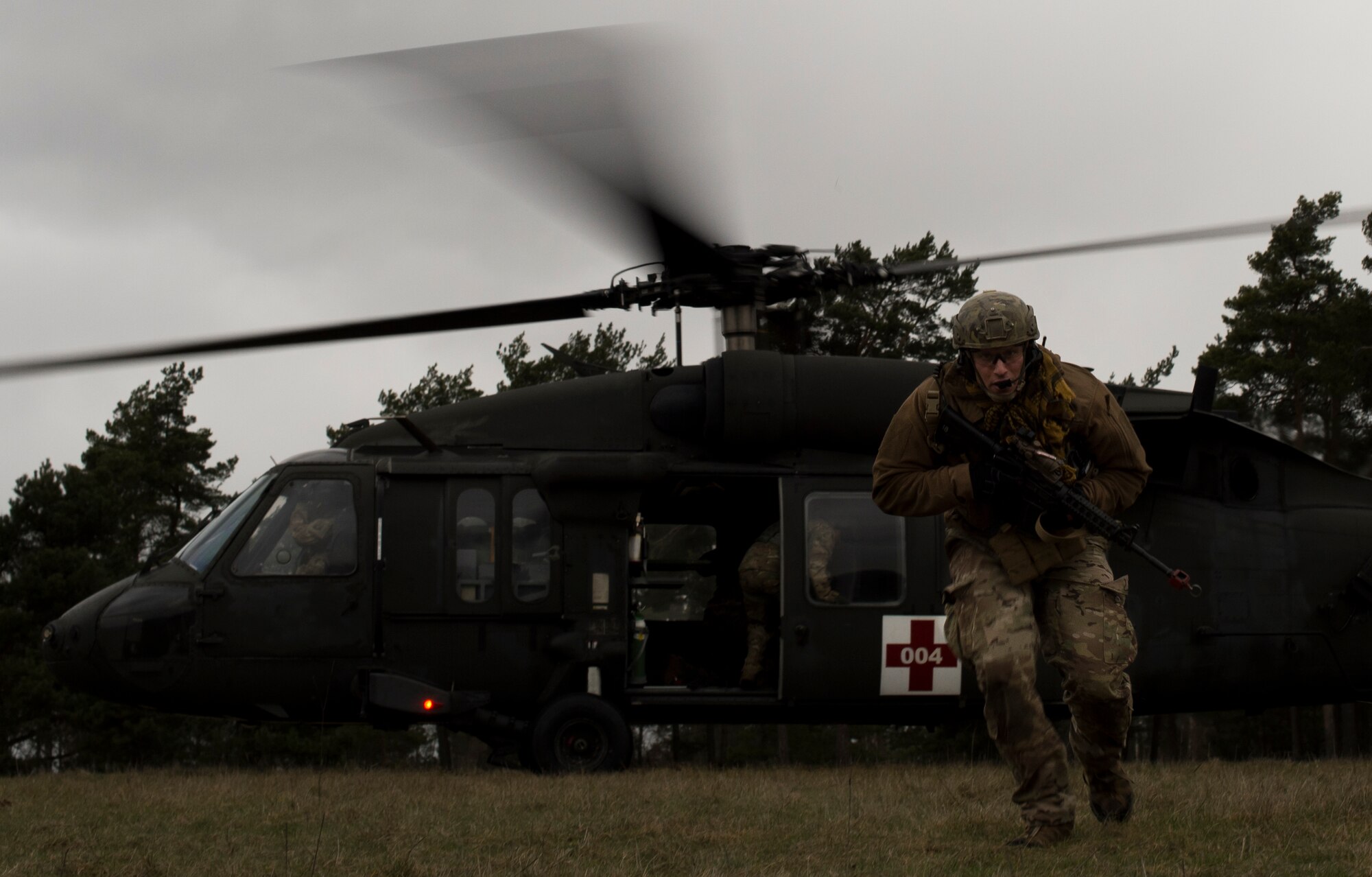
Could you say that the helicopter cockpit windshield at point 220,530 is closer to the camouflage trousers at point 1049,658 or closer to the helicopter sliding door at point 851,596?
the helicopter sliding door at point 851,596

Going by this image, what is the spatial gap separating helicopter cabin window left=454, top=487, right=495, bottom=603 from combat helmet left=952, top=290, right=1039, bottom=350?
15.8ft

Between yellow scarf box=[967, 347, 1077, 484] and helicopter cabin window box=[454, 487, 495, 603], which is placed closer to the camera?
yellow scarf box=[967, 347, 1077, 484]

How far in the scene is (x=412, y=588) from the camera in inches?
364

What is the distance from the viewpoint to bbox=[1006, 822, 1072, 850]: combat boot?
477 cm

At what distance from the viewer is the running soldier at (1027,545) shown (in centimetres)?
504

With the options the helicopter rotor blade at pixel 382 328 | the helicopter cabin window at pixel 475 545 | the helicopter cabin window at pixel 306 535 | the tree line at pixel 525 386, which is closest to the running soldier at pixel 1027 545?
the helicopter rotor blade at pixel 382 328

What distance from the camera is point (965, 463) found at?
17.7 feet

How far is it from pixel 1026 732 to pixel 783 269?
13.5 feet

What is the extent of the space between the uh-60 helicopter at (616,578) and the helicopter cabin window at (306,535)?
0.02 meters

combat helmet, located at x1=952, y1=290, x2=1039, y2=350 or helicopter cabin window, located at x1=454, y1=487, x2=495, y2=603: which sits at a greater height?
combat helmet, located at x1=952, y1=290, x2=1039, y2=350

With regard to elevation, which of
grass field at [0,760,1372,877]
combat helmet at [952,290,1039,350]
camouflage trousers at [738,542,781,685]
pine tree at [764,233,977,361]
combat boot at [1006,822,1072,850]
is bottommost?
grass field at [0,760,1372,877]

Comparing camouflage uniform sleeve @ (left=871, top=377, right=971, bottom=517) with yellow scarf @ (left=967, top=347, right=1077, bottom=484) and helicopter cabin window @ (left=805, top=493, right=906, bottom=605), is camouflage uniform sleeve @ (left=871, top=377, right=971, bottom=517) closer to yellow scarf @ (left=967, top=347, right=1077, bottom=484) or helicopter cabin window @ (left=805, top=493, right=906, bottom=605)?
yellow scarf @ (left=967, top=347, right=1077, bottom=484)

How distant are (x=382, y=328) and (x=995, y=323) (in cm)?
335

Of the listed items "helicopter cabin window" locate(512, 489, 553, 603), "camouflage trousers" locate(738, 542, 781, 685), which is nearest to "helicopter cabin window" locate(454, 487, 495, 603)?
"helicopter cabin window" locate(512, 489, 553, 603)
